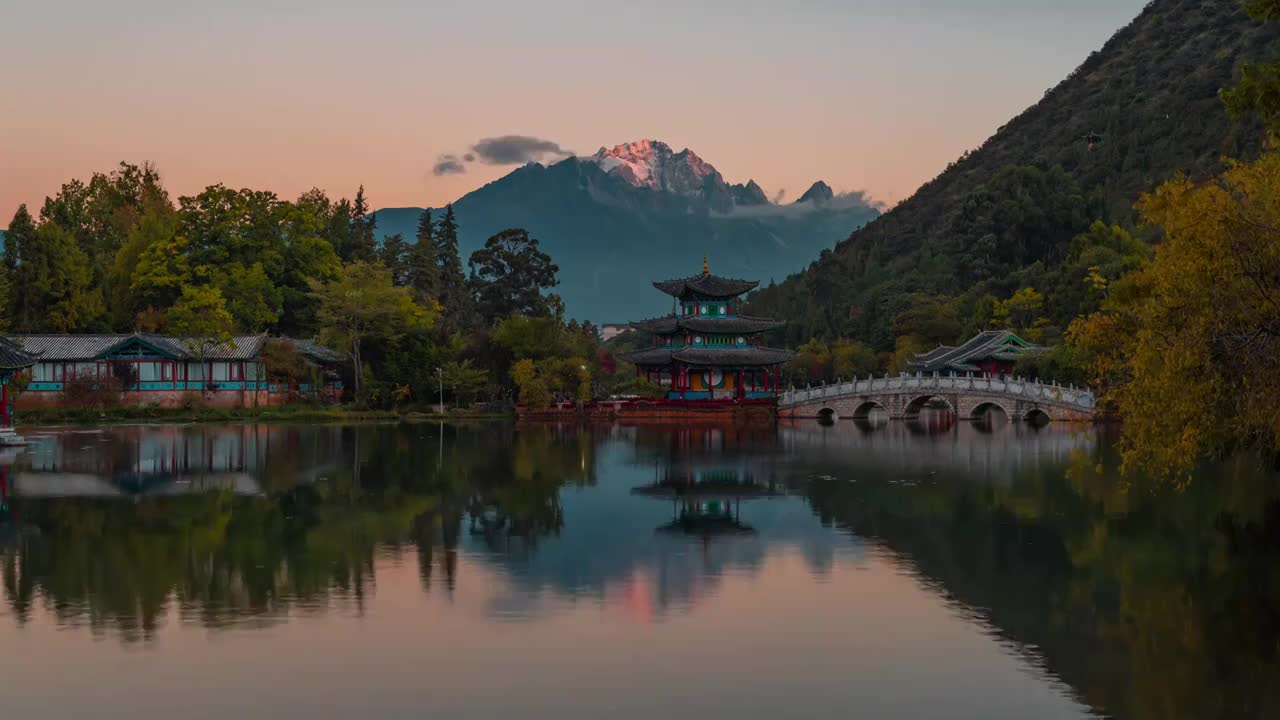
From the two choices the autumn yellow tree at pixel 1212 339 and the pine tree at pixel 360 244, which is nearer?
the autumn yellow tree at pixel 1212 339

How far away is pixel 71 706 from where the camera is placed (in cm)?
1272

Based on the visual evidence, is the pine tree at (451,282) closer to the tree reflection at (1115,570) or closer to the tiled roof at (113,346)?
the tiled roof at (113,346)

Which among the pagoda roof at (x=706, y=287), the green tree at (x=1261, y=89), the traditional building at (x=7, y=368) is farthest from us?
the pagoda roof at (x=706, y=287)

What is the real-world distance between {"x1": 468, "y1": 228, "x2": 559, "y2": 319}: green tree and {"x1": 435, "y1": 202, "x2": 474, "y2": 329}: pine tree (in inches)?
108

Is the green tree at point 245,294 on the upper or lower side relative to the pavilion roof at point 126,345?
upper

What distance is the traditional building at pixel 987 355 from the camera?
7669 cm

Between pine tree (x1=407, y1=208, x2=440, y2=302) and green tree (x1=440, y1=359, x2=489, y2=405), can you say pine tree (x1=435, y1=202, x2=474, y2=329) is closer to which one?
pine tree (x1=407, y1=208, x2=440, y2=302)

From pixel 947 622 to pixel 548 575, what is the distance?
21.6 feet

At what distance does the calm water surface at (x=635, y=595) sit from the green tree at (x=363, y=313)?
34741 millimetres

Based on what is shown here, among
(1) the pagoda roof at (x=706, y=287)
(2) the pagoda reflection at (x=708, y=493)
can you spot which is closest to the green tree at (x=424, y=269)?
(1) the pagoda roof at (x=706, y=287)

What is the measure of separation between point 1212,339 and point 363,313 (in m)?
56.5

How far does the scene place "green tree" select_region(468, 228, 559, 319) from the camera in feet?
348

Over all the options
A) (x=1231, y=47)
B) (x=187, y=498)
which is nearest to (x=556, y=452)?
(x=187, y=498)

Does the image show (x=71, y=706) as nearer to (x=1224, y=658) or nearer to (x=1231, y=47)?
(x=1224, y=658)
